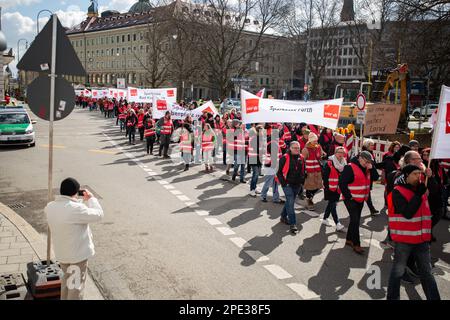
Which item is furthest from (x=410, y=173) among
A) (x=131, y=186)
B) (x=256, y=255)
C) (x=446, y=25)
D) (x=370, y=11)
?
(x=370, y=11)

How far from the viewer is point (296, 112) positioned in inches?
439

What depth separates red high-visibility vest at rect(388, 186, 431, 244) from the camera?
518 centimetres

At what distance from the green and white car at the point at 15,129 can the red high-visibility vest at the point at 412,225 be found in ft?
56.9

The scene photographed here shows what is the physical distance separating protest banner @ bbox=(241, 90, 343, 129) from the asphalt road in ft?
6.65

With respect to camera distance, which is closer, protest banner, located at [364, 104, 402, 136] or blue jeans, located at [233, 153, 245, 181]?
blue jeans, located at [233, 153, 245, 181]

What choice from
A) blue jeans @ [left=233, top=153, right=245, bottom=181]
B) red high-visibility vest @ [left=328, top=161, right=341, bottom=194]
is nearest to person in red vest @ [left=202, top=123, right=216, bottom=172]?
blue jeans @ [left=233, top=153, right=245, bottom=181]

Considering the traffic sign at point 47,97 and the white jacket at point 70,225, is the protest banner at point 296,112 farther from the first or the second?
the white jacket at point 70,225

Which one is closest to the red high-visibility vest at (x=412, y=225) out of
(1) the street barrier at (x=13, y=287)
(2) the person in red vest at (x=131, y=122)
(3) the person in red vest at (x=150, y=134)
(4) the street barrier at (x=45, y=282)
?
(4) the street barrier at (x=45, y=282)

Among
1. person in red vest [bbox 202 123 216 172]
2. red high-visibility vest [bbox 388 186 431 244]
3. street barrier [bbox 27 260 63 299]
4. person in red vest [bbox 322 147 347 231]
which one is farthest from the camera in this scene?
person in red vest [bbox 202 123 216 172]

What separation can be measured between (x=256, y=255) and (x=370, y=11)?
37773 millimetres

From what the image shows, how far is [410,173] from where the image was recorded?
17.1 ft

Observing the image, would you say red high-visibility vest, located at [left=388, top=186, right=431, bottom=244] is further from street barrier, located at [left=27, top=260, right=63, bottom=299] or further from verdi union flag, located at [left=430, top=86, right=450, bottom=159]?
street barrier, located at [left=27, top=260, right=63, bottom=299]

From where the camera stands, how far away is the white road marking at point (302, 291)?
18.6 feet

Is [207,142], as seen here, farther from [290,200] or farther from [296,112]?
[290,200]
